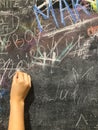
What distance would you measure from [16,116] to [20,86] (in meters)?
0.14

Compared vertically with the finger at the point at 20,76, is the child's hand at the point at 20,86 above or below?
below

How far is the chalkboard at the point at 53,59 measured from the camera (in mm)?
2592

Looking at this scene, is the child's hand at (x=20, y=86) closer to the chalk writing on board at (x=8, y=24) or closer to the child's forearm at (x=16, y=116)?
the child's forearm at (x=16, y=116)

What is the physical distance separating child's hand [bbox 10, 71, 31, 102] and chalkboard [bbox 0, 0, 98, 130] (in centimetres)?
3

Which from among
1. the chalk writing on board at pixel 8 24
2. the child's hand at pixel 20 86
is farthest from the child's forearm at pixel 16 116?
the chalk writing on board at pixel 8 24

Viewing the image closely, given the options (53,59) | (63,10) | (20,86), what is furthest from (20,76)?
(63,10)

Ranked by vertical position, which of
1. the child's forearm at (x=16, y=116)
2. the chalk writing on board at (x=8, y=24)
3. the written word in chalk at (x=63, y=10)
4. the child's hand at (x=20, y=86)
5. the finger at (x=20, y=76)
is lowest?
the child's forearm at (x=16, y=116)

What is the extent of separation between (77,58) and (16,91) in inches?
12.3

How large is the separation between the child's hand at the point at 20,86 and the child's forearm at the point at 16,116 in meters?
0.02

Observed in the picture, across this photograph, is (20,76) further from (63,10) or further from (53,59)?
(63,10)

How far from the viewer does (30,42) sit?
2600 mm

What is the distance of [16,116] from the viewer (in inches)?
100

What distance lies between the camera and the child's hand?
2574mm

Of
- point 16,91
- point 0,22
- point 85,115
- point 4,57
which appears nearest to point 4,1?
point 0,22
